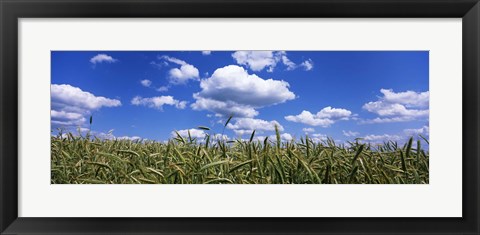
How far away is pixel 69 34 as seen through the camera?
5.60ft

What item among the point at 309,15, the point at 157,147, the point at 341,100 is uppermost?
the point at 309,15

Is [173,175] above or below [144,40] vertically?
below

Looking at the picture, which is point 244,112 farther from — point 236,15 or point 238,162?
point 236,15

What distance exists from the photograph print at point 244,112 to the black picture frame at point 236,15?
5.6 inches

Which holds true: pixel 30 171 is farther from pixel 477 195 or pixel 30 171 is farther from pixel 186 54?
pixel 477 195

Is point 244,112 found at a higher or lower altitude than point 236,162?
higher

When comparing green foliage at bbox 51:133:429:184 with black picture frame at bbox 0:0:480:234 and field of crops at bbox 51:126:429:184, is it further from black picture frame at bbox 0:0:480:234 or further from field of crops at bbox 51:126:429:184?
black picture frame at bbox 0:0:480:234

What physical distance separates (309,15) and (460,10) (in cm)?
52

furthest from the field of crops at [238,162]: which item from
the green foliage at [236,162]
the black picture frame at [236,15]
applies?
the black picture frame at [236,15]

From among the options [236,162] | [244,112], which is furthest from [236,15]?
[236,162]

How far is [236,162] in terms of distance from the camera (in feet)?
5.67

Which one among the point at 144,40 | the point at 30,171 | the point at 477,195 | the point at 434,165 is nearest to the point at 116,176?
the point at 30,171

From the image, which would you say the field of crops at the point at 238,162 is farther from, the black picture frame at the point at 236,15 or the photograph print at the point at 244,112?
the black picture frame at the point at 236,15

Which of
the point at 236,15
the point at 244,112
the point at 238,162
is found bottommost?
the point at 238,162
